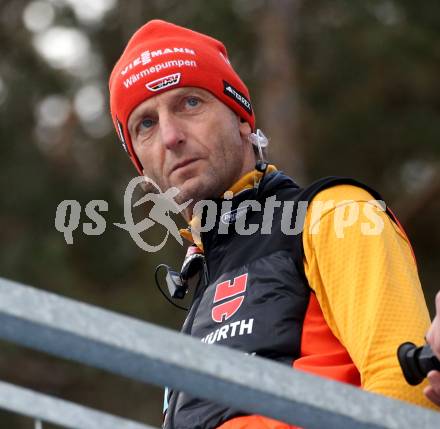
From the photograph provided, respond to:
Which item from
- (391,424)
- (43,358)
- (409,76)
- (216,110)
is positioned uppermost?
(409,76)

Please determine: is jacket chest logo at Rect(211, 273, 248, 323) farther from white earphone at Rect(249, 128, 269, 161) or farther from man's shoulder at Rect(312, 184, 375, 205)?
white earphone at Rect(249, 128, 269, 161)

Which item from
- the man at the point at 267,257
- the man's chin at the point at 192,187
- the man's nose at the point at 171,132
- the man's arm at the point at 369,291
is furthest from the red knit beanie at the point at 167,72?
the man's arm at the point at 369,291

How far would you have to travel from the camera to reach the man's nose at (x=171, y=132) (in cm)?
316

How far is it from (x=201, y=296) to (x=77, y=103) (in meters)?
14.9

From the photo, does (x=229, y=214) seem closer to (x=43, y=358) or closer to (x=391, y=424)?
(x=391, y=424)

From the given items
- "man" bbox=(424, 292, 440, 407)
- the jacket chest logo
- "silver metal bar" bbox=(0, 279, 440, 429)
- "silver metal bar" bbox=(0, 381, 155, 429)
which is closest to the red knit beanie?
the jacket chest logo

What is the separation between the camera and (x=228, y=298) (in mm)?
2760

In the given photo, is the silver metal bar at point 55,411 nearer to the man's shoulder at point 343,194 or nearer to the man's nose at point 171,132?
the man's shoulder at point 343,194

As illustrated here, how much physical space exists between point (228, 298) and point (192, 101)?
0.81 m

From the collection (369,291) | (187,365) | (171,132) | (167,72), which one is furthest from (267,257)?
(187,365)

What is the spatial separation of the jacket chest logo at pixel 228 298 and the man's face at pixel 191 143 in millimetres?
425

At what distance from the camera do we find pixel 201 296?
297 centimetres

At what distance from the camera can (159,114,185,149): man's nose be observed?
316cm

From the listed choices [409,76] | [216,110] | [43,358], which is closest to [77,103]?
[43,358]
